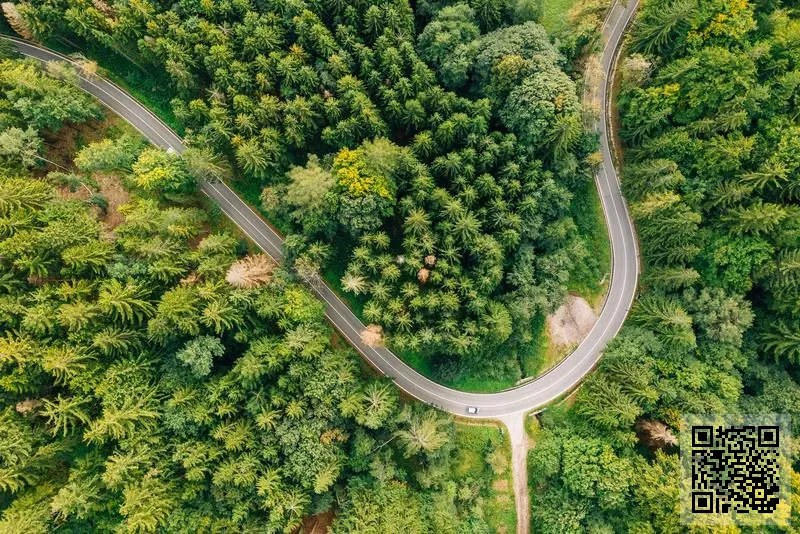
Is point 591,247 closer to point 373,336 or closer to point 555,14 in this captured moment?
point 555,14

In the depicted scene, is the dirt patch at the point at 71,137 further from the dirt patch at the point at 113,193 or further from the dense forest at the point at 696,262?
the dense forest at the point at 696,262

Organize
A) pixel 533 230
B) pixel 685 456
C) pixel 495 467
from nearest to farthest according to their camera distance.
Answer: pixel 685 456, pixel 533 230, pixel 495 467

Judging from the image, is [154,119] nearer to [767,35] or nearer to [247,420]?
[247,420]

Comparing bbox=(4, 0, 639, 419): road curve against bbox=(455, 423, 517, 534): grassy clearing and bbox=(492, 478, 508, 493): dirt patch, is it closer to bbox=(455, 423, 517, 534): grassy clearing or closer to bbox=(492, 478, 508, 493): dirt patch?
bbox=(455, 423, 517, 534): grassy clearing

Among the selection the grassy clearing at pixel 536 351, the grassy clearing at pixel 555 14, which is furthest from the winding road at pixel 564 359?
the grassy clearing at pixel 555 14

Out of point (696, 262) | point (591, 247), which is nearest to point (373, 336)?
point (591, 247)

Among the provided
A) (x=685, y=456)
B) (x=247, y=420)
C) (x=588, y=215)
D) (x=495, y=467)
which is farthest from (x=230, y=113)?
(x=685, y=456)
